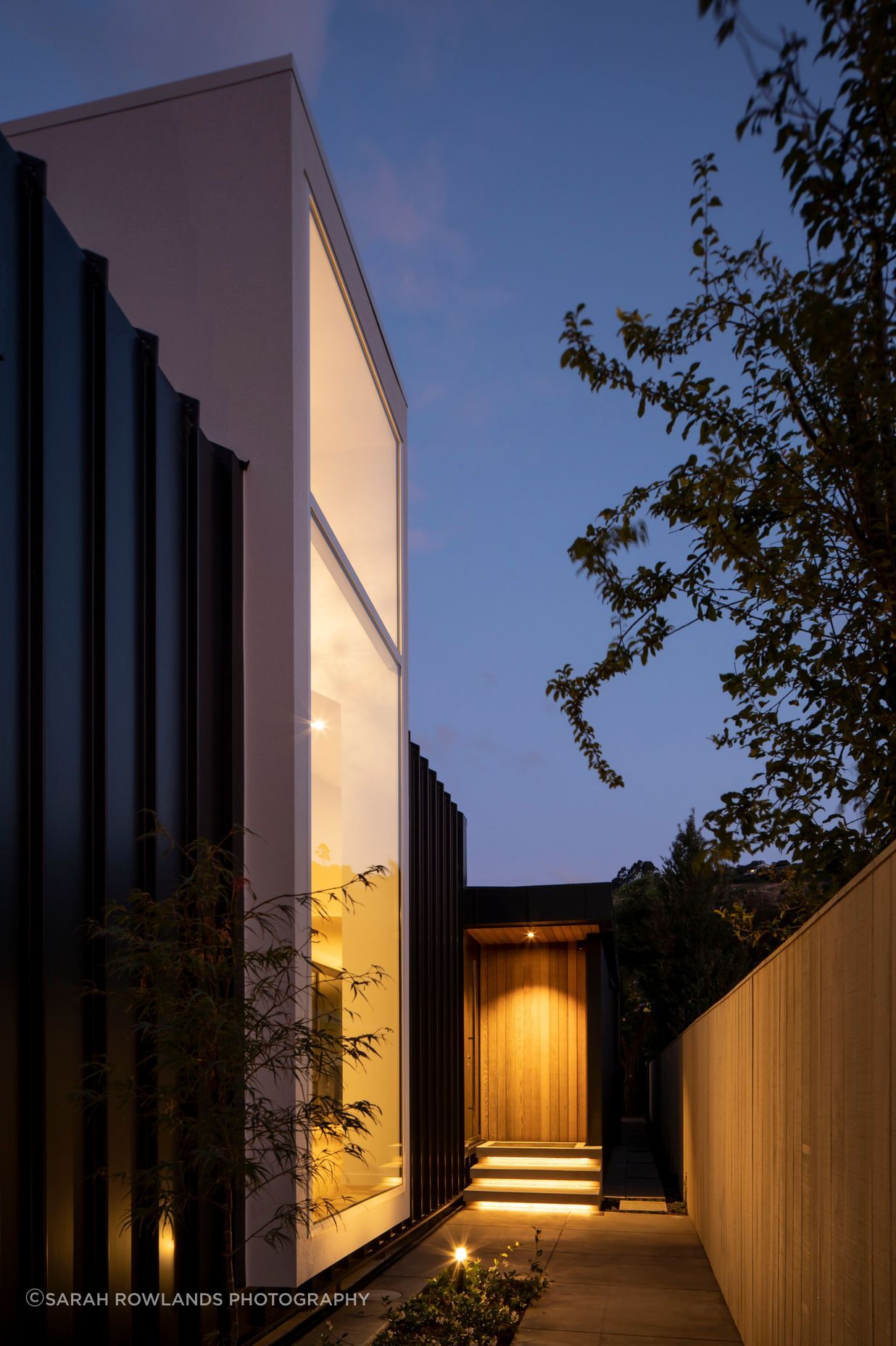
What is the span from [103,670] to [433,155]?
28676mm

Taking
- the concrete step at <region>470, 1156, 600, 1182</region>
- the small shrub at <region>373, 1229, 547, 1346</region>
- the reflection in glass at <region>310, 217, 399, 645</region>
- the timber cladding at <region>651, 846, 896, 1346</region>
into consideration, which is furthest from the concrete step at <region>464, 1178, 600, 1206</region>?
the reflection in glass at <region>310, 217, 399, 645</region>

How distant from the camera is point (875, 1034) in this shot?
2.79 meters

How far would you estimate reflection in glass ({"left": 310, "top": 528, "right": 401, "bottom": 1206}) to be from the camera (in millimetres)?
7684

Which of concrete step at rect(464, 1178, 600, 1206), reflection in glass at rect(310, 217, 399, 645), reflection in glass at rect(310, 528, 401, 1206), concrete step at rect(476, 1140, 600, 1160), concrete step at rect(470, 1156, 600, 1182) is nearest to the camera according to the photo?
reflection in glass at rect(310, 528, 401, 1206)

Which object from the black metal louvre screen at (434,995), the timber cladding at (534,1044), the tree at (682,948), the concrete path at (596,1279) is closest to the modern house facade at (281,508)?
the black metal louvre screen at (434,995)

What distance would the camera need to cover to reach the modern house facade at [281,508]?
6590 mm

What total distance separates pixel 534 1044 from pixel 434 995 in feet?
15.5

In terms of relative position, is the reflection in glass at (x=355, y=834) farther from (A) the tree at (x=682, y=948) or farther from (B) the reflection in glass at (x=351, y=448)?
(A) the tree at (x=682, y=948)

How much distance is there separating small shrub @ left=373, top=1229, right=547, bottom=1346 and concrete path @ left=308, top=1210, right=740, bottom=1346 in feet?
0.39

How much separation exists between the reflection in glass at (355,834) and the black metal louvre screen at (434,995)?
0.79 m

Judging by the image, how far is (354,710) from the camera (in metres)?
8.73

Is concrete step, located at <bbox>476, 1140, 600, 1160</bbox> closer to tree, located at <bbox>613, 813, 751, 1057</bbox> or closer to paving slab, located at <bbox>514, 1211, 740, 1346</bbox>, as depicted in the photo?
paving slab, located at <bbox>514, 1211, 740, 1346</bbox>

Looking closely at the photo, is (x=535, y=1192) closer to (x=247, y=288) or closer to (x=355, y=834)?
(x=355, y=834)

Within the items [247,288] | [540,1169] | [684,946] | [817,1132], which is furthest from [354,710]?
[684,946]
